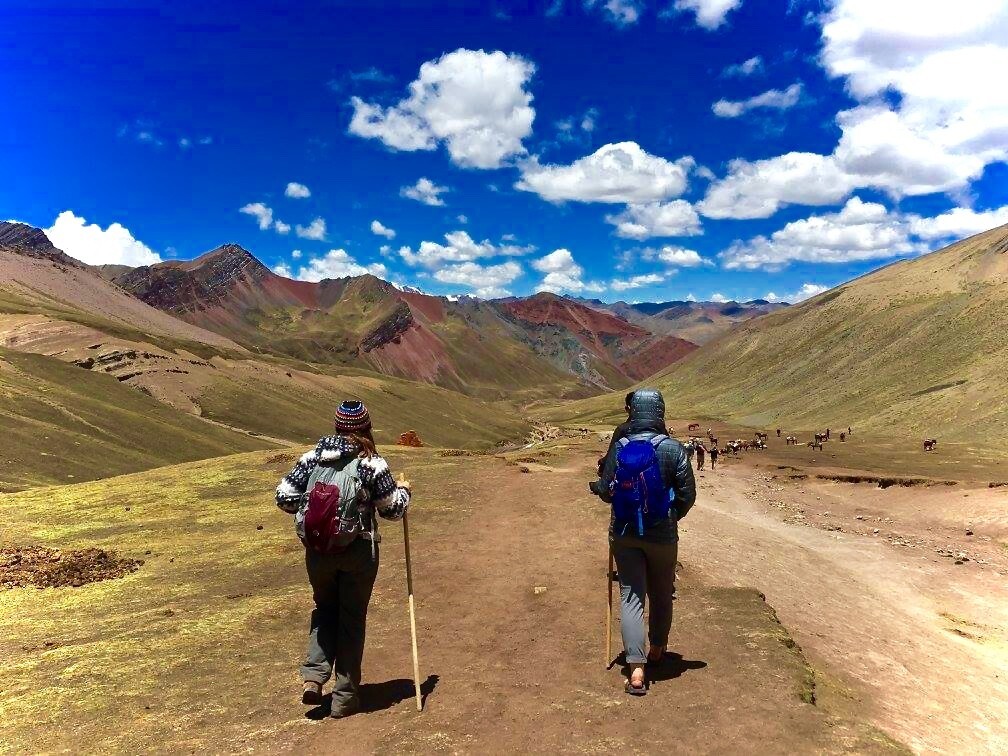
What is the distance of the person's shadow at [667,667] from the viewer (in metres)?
9.08

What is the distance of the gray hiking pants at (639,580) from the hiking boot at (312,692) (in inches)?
161

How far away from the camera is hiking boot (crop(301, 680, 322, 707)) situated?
323 inches

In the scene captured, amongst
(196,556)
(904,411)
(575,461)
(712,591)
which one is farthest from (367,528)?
(904,411)

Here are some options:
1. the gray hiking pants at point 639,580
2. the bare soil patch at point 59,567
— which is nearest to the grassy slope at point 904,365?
the gray hiking pants at point 639,580

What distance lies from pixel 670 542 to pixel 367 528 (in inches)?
163

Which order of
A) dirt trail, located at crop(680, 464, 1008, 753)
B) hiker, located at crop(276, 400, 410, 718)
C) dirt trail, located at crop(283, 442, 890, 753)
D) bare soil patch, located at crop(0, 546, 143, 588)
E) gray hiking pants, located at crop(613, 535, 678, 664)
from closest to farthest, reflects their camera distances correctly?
1. dirt trail, located at crop(283, 442, 890, 753)
2. hiker, located at crop(276, 400, 410, 718)
3. gray hiking pants, located at crop(613, 535, 678, 664)
4. dirt trail, located at crop(680, 464, 1008, 753)
5. bare soil patch, located at crop(0, 546, 143, 588)

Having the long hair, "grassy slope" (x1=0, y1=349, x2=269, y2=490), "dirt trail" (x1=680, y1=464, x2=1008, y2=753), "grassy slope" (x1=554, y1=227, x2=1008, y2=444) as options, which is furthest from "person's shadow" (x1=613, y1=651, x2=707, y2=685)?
"grassy slope" (x1=554, y1=227, x2=1008, y2=444)

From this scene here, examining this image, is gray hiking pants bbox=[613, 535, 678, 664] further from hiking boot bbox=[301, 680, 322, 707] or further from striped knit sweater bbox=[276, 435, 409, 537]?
hiking boot bbox=[301, 680, 322, 707]

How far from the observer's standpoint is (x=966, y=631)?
16406 mm

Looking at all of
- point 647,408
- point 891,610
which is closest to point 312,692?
point 647,408

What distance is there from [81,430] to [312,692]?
64.1 meters

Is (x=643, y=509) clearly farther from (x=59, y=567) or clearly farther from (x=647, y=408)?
(x=59, y=567)

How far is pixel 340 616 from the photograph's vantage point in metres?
8.22

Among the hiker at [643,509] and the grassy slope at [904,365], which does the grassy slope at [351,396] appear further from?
the hiker at [643,509]
